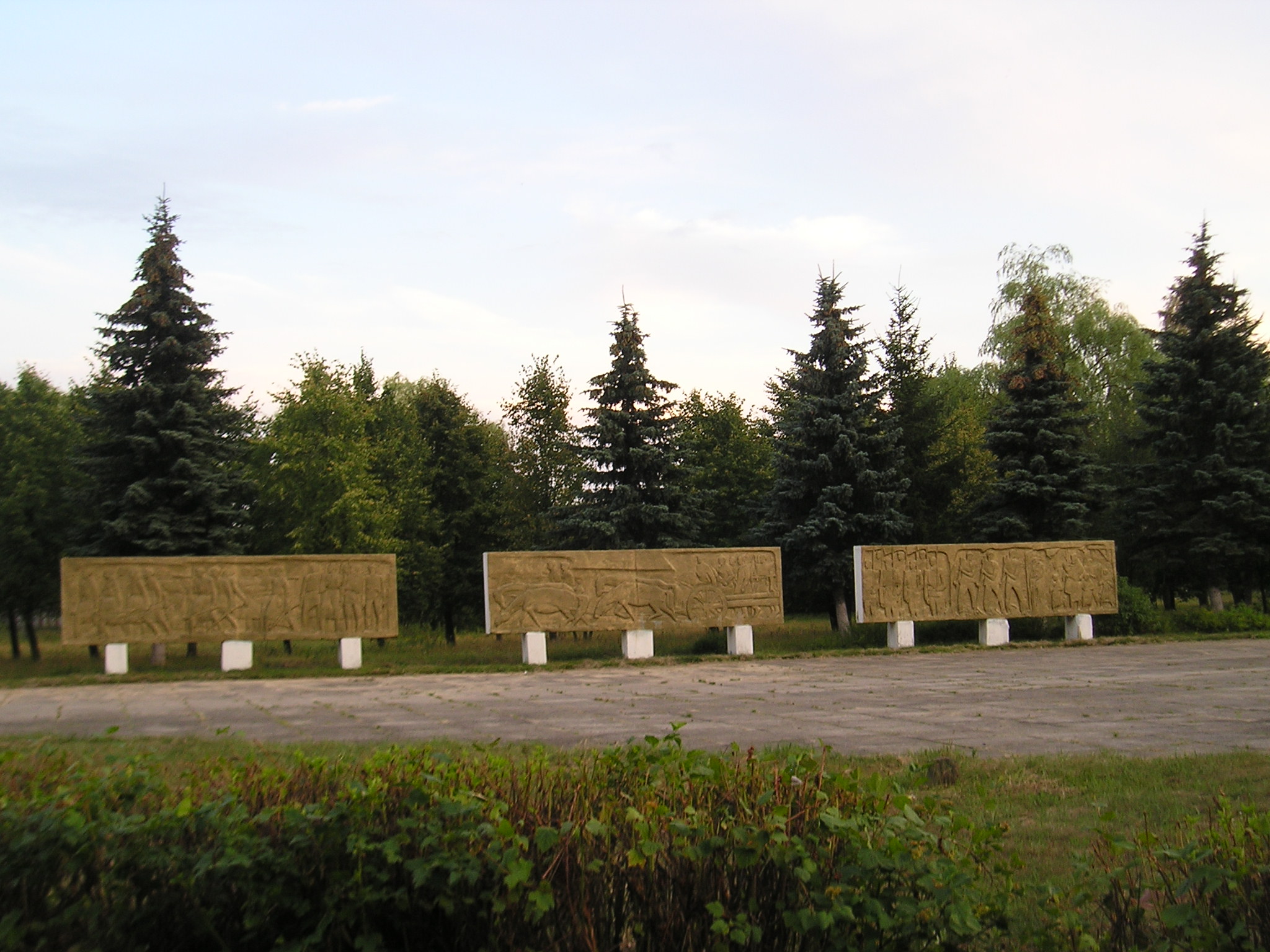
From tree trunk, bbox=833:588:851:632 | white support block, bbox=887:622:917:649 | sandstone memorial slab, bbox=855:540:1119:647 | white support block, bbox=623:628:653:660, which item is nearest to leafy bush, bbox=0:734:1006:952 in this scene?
white support block, bbox=623:628:653:660

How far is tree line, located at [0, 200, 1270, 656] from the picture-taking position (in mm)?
22984

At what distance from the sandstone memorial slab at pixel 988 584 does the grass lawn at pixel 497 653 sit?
2.01ft

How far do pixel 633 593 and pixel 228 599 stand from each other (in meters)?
7.05

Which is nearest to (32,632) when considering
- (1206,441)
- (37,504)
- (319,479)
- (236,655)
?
(37,504)

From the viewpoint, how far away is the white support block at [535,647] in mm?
18578

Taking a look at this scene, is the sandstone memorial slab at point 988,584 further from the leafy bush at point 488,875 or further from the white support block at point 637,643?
the leafy bush at point 488,875

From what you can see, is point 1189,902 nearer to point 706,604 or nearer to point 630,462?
point 706,604

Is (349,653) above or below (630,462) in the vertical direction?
below

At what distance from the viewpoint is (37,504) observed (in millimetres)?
25125

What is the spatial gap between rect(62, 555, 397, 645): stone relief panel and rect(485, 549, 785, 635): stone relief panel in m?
2.07

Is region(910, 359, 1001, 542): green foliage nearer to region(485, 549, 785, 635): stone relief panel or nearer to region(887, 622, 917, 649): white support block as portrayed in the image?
region(887, 622, 917, 649): white support block

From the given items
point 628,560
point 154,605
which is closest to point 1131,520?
point 628,560

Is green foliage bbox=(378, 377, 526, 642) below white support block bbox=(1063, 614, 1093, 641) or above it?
above

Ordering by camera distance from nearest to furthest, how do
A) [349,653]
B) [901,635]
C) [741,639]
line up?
1. [349,653]
2. [741,639]
3. [901,635]
